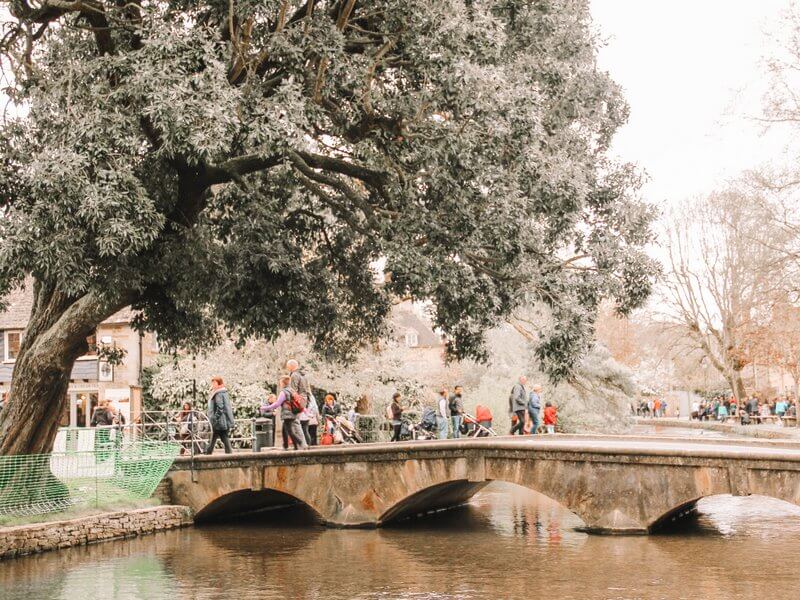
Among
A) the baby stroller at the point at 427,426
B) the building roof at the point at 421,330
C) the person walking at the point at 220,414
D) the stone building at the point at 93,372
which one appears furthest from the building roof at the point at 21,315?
the building roof at the point at 421,330

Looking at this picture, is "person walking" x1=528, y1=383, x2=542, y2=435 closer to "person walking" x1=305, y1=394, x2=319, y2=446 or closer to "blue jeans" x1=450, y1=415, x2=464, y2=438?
"blue jeans" x1=450, y1=415, x2=464, y2=438

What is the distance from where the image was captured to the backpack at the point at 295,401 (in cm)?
2116

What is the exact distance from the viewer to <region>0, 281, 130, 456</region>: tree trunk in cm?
1747

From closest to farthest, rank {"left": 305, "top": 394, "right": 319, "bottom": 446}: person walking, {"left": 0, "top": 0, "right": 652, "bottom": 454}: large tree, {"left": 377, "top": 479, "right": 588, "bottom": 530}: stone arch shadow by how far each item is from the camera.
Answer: {"left": 0, "top": 0, "right": 652, "bottom": 454}: large tree, {"left": 377, "top": 479, "right": 588, "bottom": 530}: stone arch shadow, {"left": 305, "top": 394, "right": 319, "bottom": 446}: person walking

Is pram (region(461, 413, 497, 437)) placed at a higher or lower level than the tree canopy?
lower

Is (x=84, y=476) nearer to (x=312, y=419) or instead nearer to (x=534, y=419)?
(x=312, y=419)

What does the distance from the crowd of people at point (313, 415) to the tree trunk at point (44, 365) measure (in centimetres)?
406

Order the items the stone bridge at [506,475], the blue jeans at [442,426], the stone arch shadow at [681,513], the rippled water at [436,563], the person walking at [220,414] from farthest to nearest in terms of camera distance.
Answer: the blue jeans at [442,426]
the person walking at [220,414]
the stone bridge at [506,475]
the stone arch shadow at [681,513]
the rippled water at [436,563]

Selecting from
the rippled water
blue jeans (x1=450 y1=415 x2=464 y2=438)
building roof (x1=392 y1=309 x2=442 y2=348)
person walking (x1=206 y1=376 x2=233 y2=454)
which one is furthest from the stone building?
building roof (x1=392 y1=309 x2=442 y2=348)

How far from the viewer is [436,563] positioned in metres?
16.3

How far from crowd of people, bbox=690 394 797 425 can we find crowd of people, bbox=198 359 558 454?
1816 centimetres

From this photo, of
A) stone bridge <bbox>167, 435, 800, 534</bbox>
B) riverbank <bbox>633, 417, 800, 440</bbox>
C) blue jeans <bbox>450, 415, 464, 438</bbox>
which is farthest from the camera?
riverbank <bbox>633, 417, 800, 440</bbox>

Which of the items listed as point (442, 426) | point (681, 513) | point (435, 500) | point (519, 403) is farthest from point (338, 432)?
point (681, 513)

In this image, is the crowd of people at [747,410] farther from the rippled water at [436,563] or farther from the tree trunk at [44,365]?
the tree trunk at [44,365]
